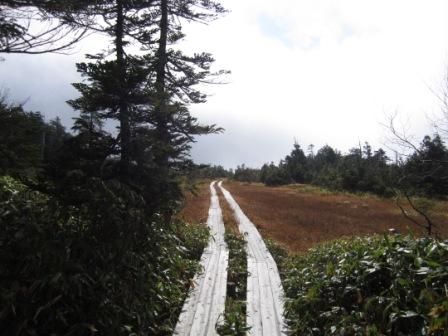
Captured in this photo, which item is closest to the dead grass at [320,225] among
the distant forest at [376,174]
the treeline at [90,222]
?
the distant forest at [376,174]

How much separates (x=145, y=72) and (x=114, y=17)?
528cm

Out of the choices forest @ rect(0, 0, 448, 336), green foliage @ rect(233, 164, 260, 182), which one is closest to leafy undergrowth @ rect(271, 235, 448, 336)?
forest @ rect(0, 0, 448, 336)

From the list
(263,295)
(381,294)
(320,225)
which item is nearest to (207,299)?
(263,295)

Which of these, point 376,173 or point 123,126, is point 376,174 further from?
point 123,126

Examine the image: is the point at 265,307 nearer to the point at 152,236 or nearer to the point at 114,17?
the point at 152,236

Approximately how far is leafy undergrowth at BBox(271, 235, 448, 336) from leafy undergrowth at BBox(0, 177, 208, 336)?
7.49 feet

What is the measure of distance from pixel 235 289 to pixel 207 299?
5.20ft

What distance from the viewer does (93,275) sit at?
525cm

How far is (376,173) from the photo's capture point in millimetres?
44344

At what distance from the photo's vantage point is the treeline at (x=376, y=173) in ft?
41.6

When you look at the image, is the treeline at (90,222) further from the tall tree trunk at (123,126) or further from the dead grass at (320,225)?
the dead grass at (320,225)

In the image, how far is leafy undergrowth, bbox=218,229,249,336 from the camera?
638 centimetres

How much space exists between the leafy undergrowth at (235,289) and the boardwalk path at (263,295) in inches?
5.7

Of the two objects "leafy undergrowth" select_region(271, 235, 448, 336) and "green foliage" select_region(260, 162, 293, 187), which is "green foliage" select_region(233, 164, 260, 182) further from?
"leafy undergrowth" select_region(271, 235, 448, 336)
